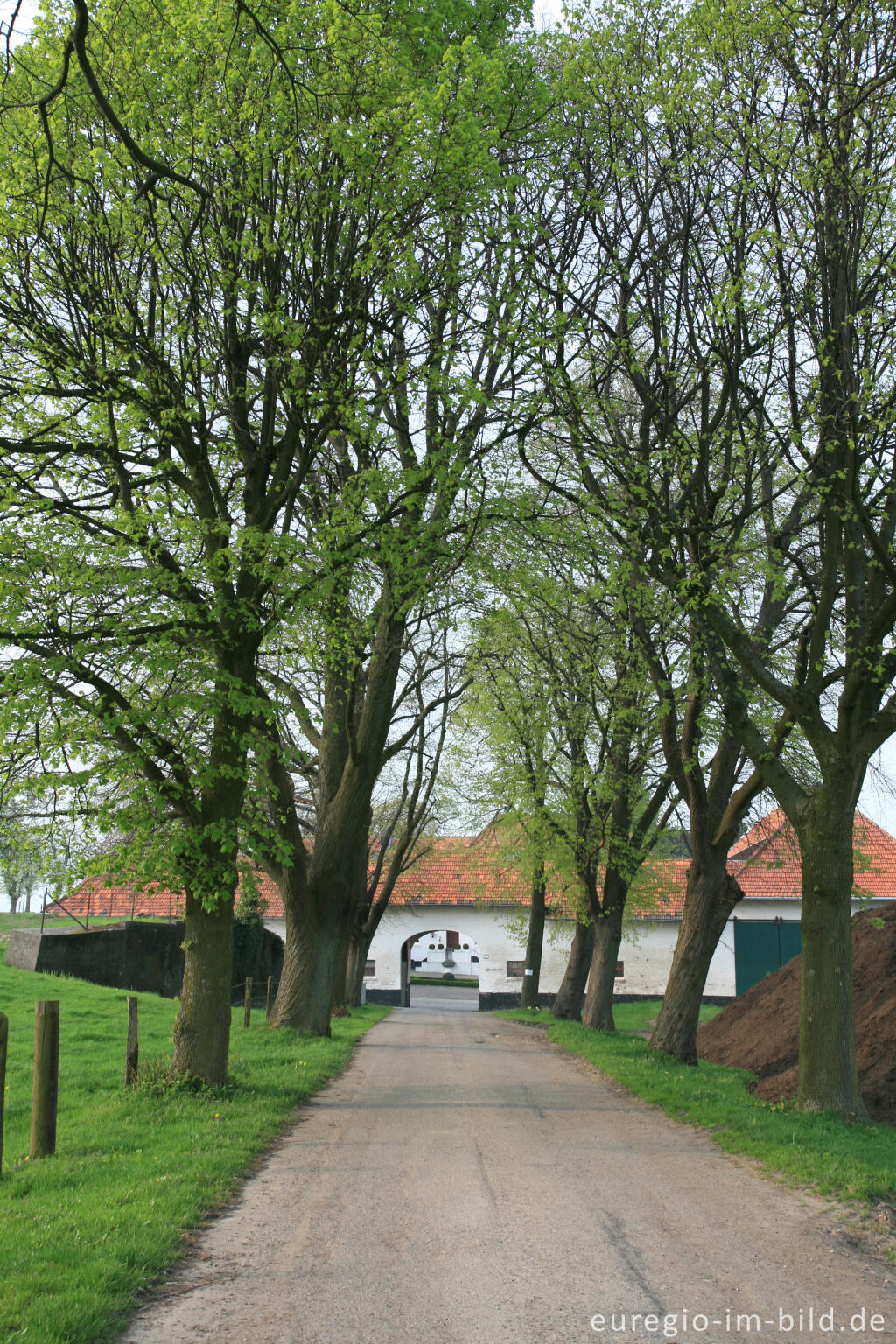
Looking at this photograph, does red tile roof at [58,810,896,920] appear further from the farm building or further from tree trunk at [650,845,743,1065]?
tree trunk at [650,845,743,1065]

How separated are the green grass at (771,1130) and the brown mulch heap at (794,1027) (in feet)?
3.07

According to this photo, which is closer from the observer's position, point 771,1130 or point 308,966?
point 771,1130

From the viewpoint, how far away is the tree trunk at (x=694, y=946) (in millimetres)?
14797

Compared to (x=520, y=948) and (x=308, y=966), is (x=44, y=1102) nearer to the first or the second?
(x=308, y=966)

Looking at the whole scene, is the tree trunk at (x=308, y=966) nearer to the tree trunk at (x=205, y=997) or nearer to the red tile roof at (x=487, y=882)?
the tree trunk at (x=205, y=997)

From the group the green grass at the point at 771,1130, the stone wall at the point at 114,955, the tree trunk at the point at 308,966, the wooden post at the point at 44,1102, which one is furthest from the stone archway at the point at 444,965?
the wooden post at the point at 44,1102

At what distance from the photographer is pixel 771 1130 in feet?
28.3

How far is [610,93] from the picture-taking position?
11.5 metres

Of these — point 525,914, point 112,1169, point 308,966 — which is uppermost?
point 308,966

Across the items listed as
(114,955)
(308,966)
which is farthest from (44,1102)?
(114,955)

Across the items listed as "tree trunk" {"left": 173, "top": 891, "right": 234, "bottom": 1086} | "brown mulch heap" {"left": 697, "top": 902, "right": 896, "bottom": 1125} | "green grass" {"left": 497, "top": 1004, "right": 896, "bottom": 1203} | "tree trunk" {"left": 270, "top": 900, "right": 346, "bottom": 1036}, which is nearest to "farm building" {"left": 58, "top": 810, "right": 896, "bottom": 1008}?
"brown mulch heap" {"left": 697, "top": 902, "right": 896, "bottom": 1125}

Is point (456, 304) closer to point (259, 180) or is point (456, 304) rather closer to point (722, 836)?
point (259, 180)

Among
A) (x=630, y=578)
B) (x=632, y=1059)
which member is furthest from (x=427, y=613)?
(x=632, y=1059)

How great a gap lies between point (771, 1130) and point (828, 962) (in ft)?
6.27
